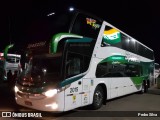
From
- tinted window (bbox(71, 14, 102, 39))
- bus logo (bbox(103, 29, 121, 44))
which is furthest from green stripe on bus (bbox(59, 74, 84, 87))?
bus logo (bbox(103, 29, 121, 44))

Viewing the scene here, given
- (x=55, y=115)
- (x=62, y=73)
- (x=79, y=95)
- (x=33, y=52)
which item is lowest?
(x=55, y=115)

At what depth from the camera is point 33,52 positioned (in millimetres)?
7859

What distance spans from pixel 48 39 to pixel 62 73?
4.34ft

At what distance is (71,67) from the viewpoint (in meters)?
7.46

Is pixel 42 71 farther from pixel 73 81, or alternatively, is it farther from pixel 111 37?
pixel 111 37

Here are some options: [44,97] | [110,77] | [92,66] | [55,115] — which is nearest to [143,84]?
[110,77]

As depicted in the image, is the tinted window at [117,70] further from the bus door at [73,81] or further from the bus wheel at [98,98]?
the bus door at [73,81]

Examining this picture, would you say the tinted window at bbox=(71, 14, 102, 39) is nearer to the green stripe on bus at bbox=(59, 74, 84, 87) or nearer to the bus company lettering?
the green stripe on bus at bbox=(59, 74, 84, 87)

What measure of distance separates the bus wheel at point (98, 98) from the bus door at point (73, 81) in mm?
1217

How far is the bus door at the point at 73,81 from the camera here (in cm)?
725

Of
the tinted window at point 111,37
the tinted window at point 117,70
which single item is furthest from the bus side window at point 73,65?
the tinted window at point 111,37

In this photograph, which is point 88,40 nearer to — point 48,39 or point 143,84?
point 48,39

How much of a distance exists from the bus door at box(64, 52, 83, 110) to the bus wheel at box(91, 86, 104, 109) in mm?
1217

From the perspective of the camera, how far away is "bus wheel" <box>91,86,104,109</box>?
29.4 ft
